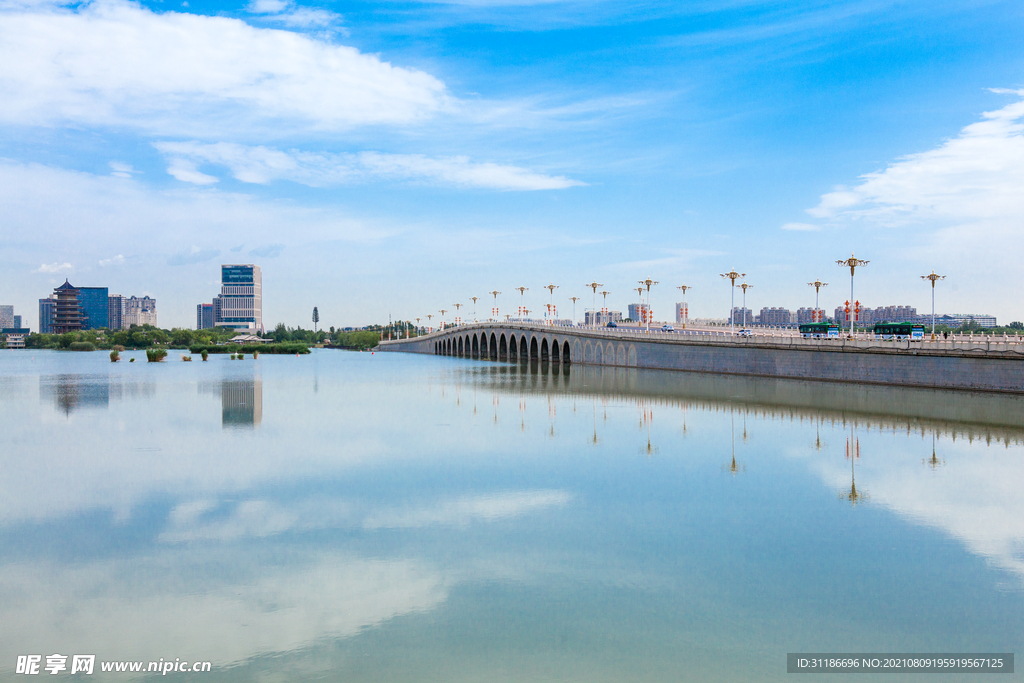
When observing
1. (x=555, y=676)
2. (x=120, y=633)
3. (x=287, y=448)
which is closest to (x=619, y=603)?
(x=555, y=676)

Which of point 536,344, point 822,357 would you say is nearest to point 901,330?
point 822,357

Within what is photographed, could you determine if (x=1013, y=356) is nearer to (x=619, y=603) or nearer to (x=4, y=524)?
(x=619, y=603)

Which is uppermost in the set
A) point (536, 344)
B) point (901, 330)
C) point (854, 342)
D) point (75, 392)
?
point (901, 330)

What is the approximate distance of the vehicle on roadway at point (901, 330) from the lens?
56334 mm

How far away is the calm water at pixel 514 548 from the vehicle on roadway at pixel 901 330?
27.1 m

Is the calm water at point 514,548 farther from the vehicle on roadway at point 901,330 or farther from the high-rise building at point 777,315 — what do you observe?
the high-rise building at point 777,315

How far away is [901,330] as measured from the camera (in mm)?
62594

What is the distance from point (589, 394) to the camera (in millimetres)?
47594

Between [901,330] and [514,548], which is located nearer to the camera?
[514,548]

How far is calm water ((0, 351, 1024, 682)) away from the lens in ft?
32.9

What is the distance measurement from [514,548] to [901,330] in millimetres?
59771

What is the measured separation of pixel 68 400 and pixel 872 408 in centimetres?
4858

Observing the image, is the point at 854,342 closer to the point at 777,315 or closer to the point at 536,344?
the point at 536,344

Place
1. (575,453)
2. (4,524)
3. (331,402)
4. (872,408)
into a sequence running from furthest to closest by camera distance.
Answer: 1. (331,402)
2. (872,408)
3. (575,453)
4. (4,524)
